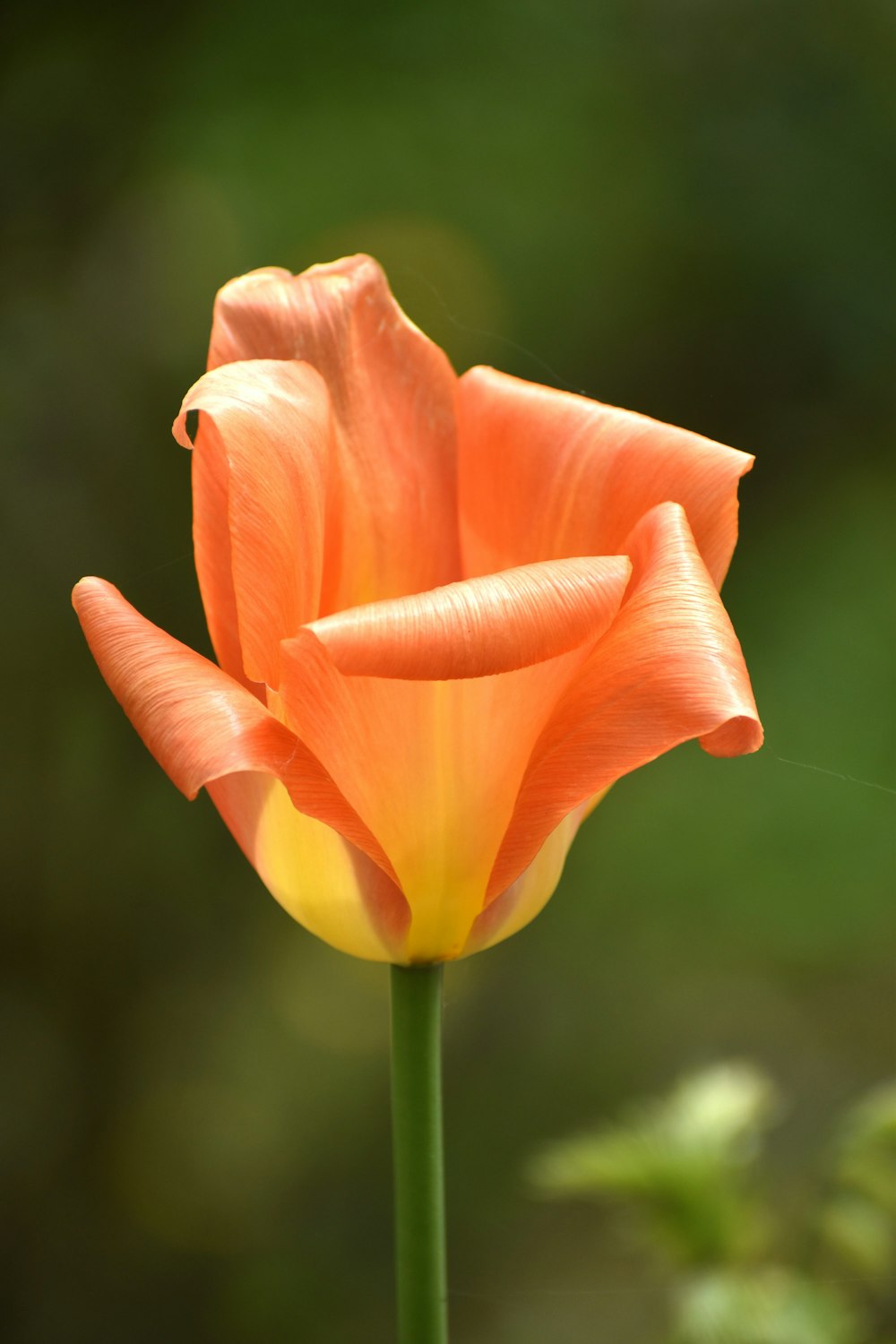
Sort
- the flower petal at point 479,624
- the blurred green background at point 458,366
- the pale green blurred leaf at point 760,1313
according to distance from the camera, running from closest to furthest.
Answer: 1. the flower petal at point 479,624
2. the pale green blurred leaf at point 760,1313
3. the blurred green background at point 458,366

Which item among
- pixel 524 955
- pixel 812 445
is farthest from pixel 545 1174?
pixel 812 445

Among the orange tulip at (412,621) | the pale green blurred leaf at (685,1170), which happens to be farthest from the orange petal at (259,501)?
the pale green blurred leaf at (685,1170)

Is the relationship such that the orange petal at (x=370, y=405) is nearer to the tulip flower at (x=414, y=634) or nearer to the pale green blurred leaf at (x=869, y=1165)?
the tulip flower at (x=414, y=634)

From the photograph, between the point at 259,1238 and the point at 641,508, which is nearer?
the point at 641,508

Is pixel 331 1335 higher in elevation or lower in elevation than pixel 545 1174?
lower

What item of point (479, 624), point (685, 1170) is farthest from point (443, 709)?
point (685, 1170)

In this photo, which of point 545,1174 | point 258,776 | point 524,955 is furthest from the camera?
point 524,955

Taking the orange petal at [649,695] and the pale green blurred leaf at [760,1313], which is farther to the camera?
the pale green blurred leaf at [760,1313]

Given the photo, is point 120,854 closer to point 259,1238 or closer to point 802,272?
point 259,1238

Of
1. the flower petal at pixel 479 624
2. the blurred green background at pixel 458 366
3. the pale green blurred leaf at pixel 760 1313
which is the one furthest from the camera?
the blurred green background at pixel 458 366

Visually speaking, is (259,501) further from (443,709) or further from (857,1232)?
(857,1232)
